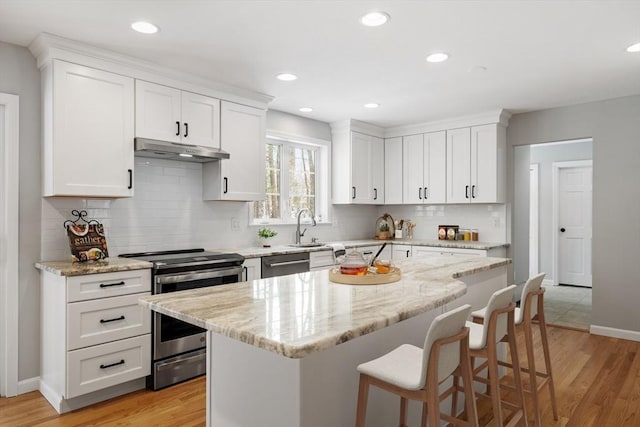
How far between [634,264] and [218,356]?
172 inches

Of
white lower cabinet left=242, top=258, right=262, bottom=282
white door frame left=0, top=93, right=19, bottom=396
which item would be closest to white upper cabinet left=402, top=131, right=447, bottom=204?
white lower cabinet left=242, top=258, right=262, bottom=282

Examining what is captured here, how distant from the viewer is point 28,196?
3010mm

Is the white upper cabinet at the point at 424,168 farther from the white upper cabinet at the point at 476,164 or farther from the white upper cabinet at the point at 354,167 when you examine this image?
the white upper cabinet at the point at 354,167

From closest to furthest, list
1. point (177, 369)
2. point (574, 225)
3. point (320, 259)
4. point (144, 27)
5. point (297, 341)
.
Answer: point (297, 341)
point (144, 27)
point (177, 369)
point (320, 259)
point (574, 225)

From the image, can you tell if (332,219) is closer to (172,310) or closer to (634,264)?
(634,264)

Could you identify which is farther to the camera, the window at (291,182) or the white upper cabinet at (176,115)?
the window at (291,182)

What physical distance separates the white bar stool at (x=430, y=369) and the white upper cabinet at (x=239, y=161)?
8.59ft

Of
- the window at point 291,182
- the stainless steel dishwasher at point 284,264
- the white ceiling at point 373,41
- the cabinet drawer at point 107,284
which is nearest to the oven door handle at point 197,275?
the cabinet drawer at point 107,284

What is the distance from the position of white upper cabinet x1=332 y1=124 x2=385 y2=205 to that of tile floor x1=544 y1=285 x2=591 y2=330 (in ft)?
8.62

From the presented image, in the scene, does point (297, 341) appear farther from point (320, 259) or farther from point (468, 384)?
point (320, 259)

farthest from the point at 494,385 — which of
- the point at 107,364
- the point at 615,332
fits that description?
the point at 615,332

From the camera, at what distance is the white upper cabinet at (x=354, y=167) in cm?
→ 535

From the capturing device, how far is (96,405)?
2846 mm

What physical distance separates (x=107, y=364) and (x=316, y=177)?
10.9ft
